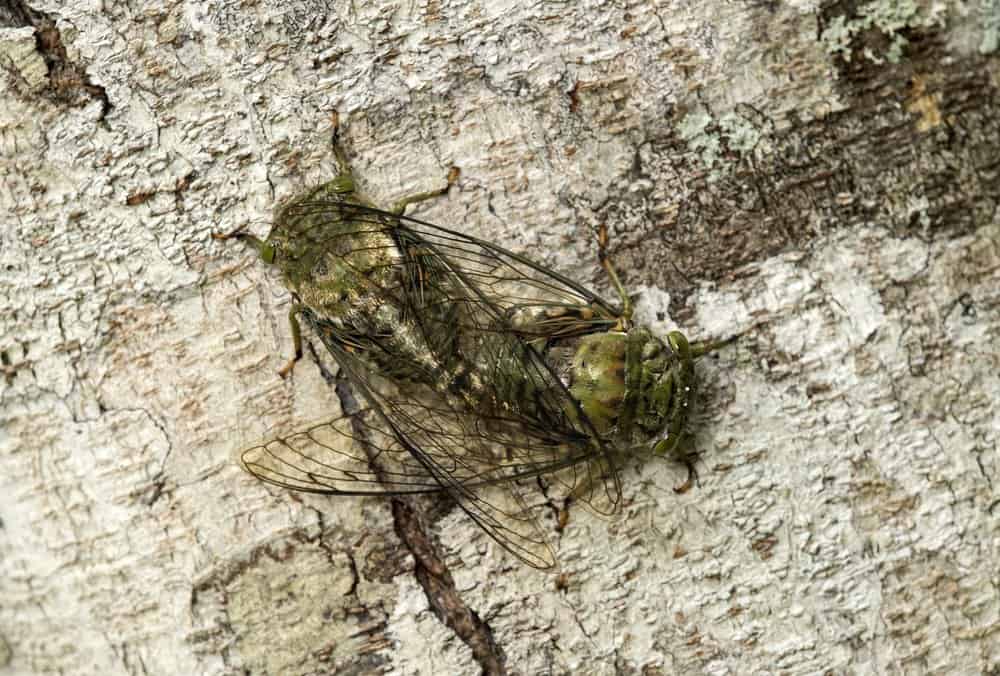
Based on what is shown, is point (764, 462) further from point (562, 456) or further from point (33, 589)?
point (33, 589)

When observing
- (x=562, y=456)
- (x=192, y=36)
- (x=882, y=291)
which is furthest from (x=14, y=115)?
(x=882, y=291)

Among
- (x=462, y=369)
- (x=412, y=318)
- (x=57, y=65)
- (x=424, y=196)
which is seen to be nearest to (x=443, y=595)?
(x=462, y=369)

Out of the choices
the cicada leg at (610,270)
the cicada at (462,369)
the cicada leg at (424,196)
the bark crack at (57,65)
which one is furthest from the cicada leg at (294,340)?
the cicada leg at (610,270)

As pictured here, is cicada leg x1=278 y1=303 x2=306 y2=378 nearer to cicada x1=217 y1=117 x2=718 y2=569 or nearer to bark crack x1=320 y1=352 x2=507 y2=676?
cicada x1=217 y1=117 x2=718 y2=569

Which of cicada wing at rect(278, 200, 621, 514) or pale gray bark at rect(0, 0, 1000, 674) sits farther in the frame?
cicada wing at rect(278, 200, 621, 514)

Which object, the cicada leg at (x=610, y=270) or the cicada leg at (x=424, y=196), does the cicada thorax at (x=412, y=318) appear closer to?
the cicada leg at (x=424, y=196)

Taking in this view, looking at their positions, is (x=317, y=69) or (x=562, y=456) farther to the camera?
(x=562, y=456)

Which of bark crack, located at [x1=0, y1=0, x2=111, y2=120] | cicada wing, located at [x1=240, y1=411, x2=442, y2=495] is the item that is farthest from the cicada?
bark crack, located at [x1=0, y1=0, x2=111, y2=120]

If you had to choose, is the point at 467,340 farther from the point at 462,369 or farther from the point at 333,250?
the point at 333,250
